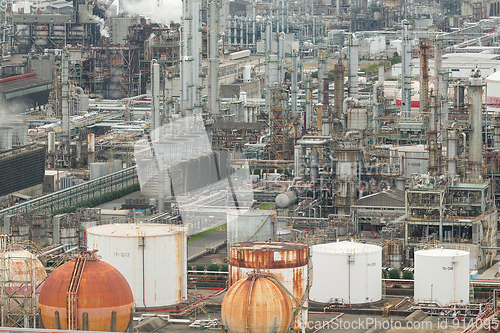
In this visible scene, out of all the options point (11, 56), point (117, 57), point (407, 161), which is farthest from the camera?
point (11, 56)

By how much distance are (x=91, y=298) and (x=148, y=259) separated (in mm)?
9375

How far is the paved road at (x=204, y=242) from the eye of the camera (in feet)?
190

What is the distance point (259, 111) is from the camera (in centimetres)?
9869

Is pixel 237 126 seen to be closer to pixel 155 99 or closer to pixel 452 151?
pixel 155 99

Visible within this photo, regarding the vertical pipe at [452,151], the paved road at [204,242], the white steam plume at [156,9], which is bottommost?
the paved road at [204,242]

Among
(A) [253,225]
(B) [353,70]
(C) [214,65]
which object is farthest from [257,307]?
(C) [214,65]

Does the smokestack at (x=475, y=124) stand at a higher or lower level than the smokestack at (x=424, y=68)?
lower

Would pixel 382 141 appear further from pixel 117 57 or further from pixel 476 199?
pixel 117 57

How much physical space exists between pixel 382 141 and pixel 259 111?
77.4 feet

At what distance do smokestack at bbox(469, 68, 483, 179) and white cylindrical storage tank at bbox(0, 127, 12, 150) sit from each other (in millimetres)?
32666

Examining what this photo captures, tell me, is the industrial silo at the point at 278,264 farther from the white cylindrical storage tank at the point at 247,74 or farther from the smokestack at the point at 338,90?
the white cylindrical storage tank at the point at 247,74

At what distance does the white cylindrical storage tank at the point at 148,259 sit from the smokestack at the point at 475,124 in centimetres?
1938

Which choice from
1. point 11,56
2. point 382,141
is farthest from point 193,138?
point 11,56

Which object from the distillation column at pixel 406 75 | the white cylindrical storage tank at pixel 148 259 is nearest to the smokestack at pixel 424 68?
the distillation column at pixel 406 75
